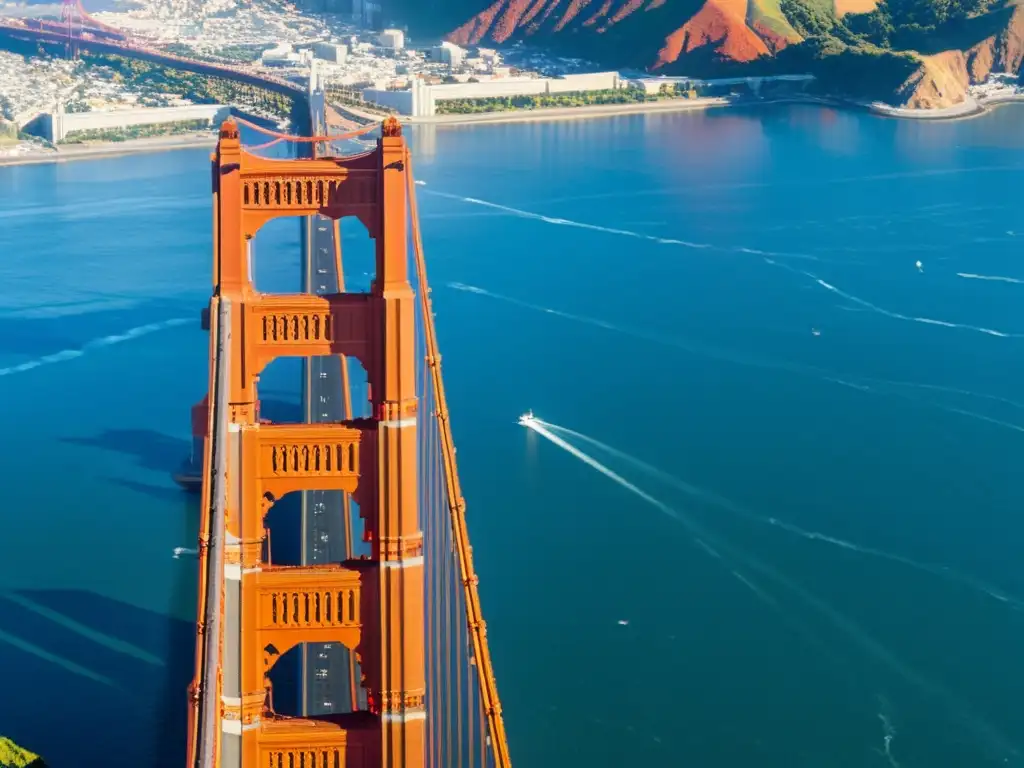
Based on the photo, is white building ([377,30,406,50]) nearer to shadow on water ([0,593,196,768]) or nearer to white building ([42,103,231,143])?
white building ([42,103,231,143])

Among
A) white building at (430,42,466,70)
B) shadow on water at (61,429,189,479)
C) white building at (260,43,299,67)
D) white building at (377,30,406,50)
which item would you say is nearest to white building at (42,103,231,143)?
white building at (260,43,299,67)

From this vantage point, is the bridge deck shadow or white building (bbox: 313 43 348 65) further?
white building (bbox: 313 43 348 65)

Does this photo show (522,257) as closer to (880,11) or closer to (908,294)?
(908,294)

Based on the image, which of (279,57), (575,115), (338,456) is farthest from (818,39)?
(338,456)

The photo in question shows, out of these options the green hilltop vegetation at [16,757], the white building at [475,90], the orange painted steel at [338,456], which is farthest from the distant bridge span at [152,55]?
the orange painted steel at [338,456]

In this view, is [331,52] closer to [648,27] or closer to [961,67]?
[648,27]
